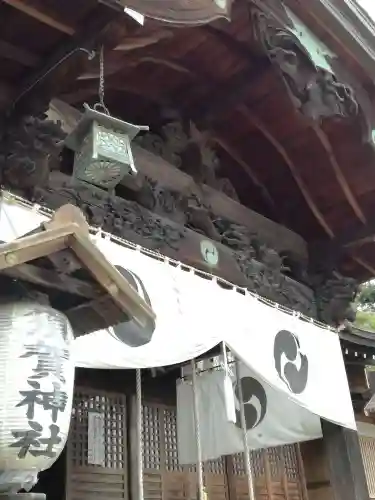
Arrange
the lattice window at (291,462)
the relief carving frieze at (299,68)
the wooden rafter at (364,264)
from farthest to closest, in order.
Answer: the wooden rafter at (364,264), the lattice window at (291,462), the relief carving frieze at (299,68)

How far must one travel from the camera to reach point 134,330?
295 cm

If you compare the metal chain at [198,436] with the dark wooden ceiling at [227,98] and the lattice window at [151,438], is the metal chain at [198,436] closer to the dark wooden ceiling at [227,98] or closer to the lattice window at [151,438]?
the lattice window at [151,438]

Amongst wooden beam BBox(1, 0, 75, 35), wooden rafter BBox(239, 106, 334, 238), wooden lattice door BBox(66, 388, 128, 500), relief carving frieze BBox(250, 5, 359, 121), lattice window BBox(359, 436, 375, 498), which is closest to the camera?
wooden beam BBox(1, 0, 75, 35)

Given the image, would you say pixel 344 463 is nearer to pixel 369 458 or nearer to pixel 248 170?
pixel 369 458

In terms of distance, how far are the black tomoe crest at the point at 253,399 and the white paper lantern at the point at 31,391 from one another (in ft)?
11.9

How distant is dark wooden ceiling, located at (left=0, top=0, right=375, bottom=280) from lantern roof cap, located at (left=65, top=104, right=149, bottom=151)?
280 millimetres

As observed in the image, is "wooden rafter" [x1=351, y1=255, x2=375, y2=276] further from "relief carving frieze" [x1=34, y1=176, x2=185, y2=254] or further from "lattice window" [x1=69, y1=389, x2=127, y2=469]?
"lattice window" [x1=69, y1=389, x2=127, y2=469]

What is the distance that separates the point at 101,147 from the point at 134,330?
1074 millimetres

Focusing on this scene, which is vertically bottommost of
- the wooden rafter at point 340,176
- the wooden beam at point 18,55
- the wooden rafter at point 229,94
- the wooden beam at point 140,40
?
the wooden beam at point 18,55

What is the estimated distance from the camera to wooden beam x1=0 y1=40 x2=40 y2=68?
3.45 meters

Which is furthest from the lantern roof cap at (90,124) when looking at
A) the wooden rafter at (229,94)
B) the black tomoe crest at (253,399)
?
the black tomoe crest at (253,399)

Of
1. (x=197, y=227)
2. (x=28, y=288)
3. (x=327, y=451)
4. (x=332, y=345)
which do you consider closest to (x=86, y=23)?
(x=28, y=288)

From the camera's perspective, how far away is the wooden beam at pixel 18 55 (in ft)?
11.3

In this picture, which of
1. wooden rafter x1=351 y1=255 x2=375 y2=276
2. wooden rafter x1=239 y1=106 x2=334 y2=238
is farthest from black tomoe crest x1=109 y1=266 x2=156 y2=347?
wooden rafter x1=351 y1=255 x2=375 y2=276
